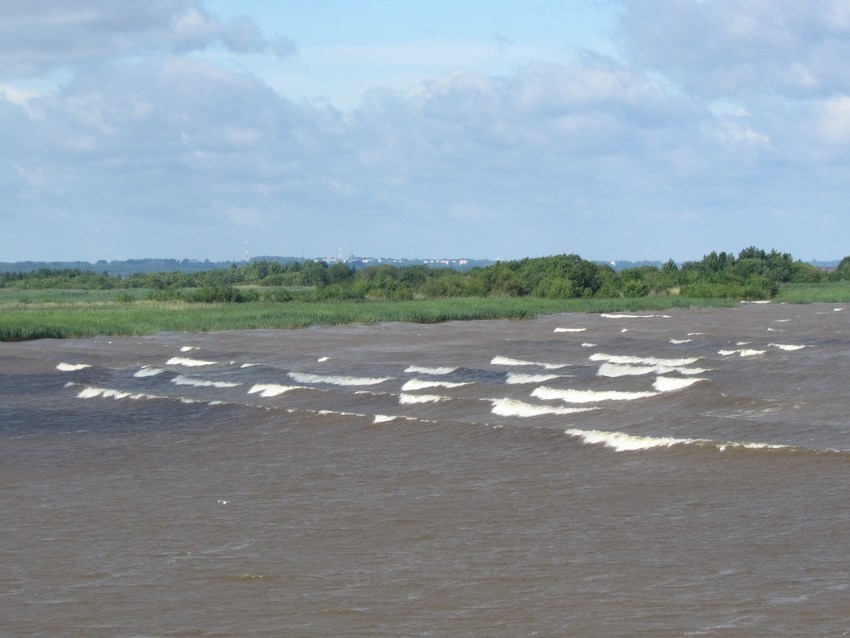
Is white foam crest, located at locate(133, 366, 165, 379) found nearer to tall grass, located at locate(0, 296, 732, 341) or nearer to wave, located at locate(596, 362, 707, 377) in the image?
wave, located at locate(596, 362, 707, 377)

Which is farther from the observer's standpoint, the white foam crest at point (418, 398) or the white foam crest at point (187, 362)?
the white foam crest at point (187, 362)

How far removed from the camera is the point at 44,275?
16862 cm

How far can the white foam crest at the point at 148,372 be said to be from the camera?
42.9 m

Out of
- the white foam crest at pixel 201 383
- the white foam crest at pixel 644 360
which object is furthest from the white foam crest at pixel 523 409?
the white foam crest at pixel 201 383

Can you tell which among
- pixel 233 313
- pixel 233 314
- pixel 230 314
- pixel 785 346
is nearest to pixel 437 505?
pixel 785 346

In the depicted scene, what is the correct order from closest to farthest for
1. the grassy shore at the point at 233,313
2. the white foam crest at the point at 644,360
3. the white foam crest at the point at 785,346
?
the white foam crest at the point at 644,360, the white foam crest at the point at 785,346, the grassy shore at the point at 233,313

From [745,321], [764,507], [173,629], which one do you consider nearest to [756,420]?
[764,507]

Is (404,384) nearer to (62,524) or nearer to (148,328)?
(62,524)

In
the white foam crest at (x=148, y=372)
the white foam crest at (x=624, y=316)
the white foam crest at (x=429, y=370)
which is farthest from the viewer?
the white foam crest at (x=624, y=316)

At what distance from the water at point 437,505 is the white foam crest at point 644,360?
1.18 m

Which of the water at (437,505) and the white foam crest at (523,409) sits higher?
the white foam crest at (523,409)

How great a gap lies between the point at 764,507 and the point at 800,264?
440 feet

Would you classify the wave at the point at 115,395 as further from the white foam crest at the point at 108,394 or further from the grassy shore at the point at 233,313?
the grassy shore at the point at 233,313

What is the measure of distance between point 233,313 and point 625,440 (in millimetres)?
57254
